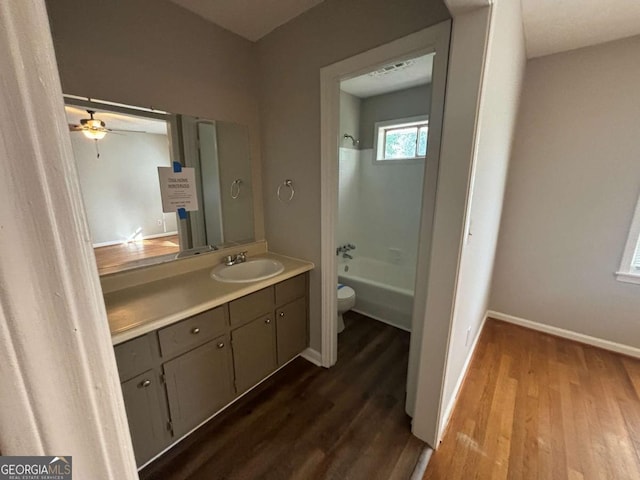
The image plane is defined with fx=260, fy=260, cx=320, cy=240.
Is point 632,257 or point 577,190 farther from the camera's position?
point 577,190

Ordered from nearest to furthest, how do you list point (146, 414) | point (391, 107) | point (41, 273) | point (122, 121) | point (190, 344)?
point (41, 273) < point (146, 414) < point (190, 344) < point (122, 121) < point (391, 107)

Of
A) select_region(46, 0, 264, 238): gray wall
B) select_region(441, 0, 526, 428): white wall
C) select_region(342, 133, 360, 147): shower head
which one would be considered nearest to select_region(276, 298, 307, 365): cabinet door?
select_region(441, 0, 526, 428): white wall

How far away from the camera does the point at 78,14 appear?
1.29 metres

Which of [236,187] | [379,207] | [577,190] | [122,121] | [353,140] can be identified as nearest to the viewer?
[122,121]

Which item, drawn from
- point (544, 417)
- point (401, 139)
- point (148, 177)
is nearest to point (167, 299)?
point (148, 177)

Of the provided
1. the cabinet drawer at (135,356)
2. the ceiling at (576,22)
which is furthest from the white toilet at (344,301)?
the ceiling at (576,22)

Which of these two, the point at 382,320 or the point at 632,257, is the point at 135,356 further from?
the point at 632,257

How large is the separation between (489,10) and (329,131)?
94 cm

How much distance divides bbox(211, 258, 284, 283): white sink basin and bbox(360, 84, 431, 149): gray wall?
222 centimetres

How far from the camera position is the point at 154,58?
5.09 feet

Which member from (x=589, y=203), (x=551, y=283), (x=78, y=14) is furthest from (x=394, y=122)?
(x=78, y=14)

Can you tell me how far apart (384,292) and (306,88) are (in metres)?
2.01

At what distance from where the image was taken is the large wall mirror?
1440mm

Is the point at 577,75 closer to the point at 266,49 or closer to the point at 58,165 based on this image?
the point at 266,49
